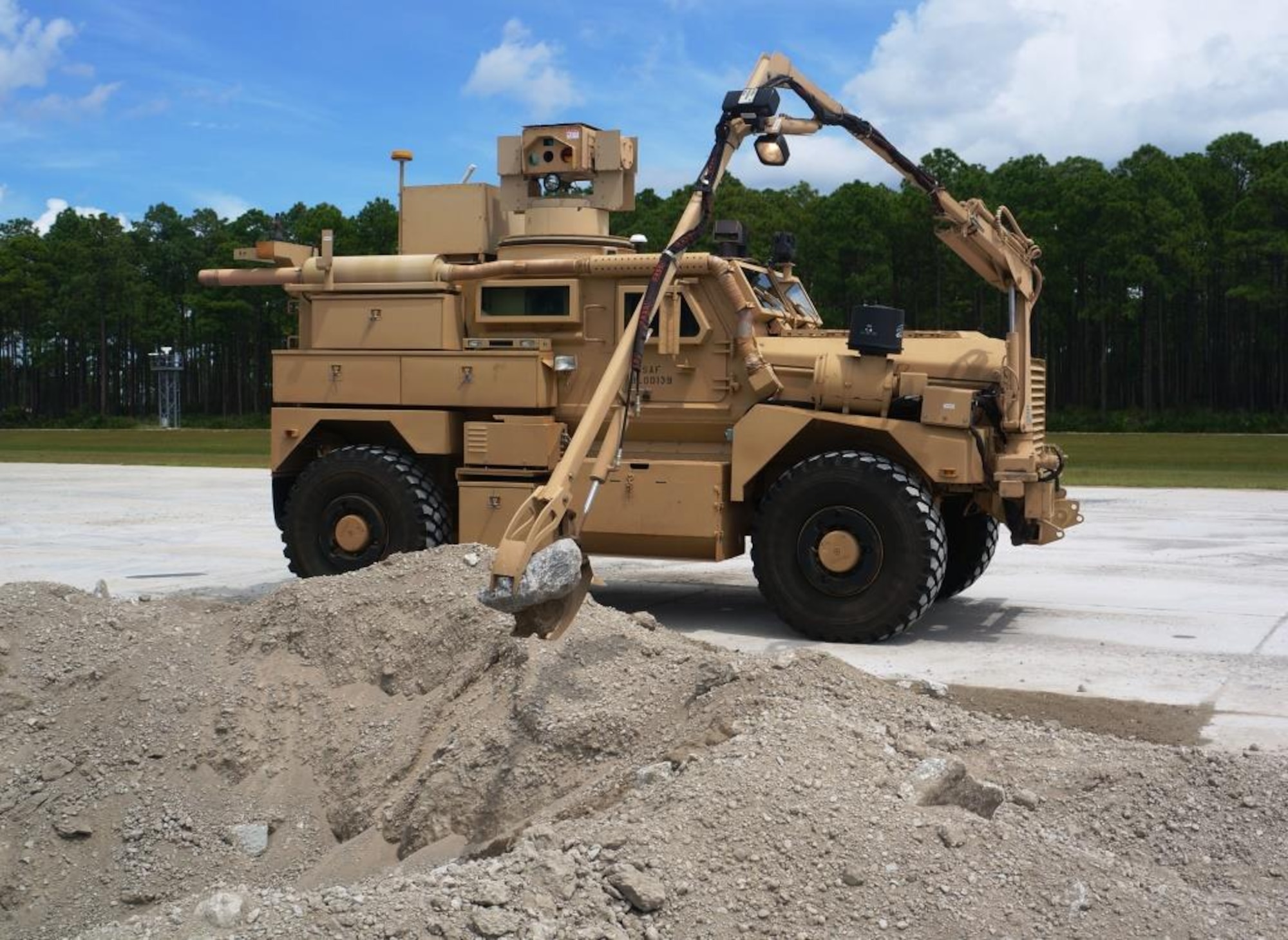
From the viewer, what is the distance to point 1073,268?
205ft

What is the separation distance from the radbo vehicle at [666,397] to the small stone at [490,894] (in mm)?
5006

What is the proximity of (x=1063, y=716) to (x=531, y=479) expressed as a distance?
5.20 metres

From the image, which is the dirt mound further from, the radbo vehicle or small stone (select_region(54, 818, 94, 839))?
the radbo vehicle

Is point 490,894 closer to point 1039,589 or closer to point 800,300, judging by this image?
point 800,300

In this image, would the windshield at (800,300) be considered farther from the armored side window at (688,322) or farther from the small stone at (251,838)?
the small stone at (251,838)

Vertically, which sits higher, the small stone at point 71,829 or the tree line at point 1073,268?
the tree line at point 1073,268

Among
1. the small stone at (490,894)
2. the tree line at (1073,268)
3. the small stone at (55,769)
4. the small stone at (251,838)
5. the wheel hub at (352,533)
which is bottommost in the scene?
the small stone at (251,838)

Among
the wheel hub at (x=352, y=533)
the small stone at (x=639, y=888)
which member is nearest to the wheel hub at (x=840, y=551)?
the wheel hub at (x=352, y=533)

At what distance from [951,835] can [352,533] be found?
8.02 metres

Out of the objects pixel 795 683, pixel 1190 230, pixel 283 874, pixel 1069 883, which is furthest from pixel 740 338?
pixel 1190 230

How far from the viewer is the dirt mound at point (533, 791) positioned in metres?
4.86

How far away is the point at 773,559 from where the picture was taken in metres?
10.8

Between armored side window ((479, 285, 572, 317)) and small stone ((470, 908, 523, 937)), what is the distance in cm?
771

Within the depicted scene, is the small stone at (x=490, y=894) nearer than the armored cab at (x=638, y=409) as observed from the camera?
Yes
